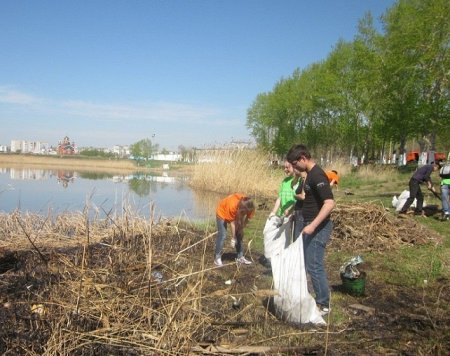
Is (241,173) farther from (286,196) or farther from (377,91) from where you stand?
(377,91)

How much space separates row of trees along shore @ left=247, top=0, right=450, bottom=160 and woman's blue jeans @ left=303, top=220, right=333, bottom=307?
1814cm

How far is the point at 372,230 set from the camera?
8062mm

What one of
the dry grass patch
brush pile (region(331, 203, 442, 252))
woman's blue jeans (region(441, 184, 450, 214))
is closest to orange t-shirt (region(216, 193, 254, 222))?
brush pile (region(331, 203, 442, 252))

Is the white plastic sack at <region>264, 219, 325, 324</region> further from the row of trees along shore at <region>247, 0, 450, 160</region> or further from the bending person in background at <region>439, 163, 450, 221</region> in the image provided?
the row of trees along shore at <region>247, 0, 450, 160</region>

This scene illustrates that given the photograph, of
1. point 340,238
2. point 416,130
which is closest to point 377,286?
point 340,238

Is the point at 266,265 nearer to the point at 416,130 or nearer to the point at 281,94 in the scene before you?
the point at 416,130

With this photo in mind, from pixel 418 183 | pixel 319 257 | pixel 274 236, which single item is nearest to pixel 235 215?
pixel 274 236

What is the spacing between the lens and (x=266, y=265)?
6383 mm

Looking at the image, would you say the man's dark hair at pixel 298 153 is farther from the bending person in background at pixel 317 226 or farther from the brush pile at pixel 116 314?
the brush pile at pixel 116 314

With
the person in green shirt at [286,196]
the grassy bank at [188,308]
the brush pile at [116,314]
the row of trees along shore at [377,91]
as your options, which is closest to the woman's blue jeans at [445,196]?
the grassy bank at [188,308]

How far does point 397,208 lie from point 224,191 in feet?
26.8

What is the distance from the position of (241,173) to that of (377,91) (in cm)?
1505

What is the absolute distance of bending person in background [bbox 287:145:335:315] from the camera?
4.15m

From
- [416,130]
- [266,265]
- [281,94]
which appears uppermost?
[281,94]
